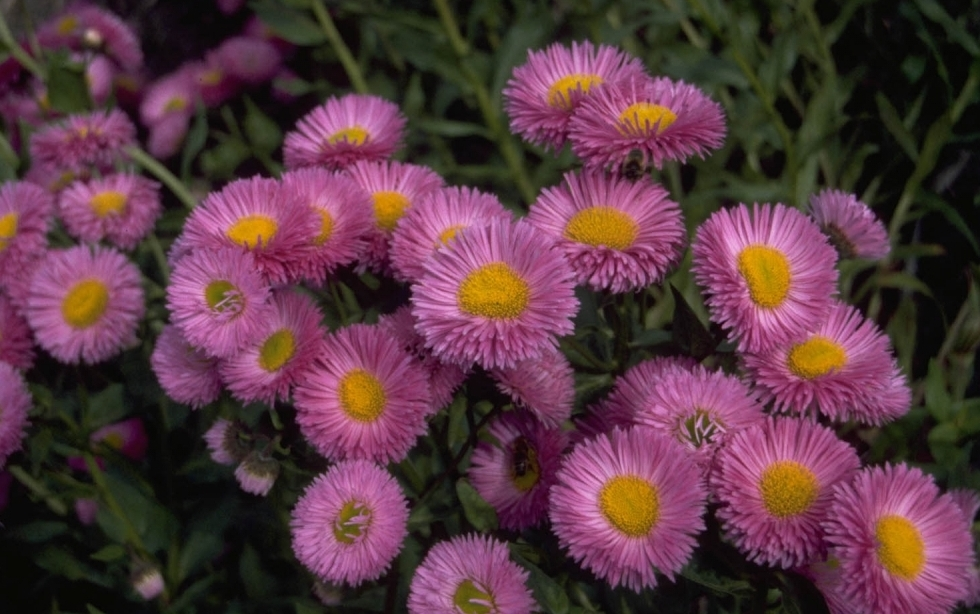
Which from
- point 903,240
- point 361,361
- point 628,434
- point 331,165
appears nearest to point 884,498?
point 628,434

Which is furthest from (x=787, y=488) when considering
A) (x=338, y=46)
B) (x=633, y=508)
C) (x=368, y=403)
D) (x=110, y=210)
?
(x=338, y=46)

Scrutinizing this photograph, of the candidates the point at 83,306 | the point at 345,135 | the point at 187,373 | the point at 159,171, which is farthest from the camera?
the point at 159,171

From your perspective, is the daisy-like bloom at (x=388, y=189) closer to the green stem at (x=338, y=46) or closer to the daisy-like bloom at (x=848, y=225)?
the daisy-like bloom at (x=848, y=225)

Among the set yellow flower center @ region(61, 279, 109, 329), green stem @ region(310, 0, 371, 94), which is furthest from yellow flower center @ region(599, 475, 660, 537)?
green stem @ region(310, 0, 371, 94)

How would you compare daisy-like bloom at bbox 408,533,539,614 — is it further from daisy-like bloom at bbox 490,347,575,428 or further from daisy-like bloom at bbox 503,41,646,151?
daisy-like bloom at bbox 503,41,646,151

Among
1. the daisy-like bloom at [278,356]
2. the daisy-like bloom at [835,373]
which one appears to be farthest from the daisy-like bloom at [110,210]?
the daisy-like bloom at [835,373]

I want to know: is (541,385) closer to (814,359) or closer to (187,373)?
(814,359)
